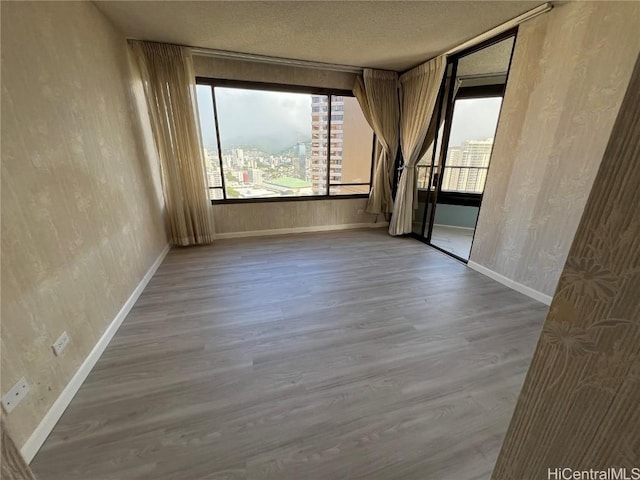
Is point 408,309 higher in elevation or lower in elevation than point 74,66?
lower

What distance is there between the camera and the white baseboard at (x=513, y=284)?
234 cm

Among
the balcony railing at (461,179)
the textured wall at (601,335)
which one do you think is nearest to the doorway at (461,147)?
the balcony railing at (461,179)

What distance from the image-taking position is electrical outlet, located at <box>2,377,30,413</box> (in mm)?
1060

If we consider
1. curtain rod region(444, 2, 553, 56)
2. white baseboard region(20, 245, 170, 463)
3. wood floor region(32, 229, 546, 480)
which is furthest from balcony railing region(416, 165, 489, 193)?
white baseboard region(20, 245, 170, 463)

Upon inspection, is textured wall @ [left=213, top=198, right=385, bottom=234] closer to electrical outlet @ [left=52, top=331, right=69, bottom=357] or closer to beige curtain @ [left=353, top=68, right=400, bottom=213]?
beige curtain @ [left=353, top=68, right=400, bottom=213]


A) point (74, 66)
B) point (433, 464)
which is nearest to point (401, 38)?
point (74, 66)

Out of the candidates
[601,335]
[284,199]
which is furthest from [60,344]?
[284,199]

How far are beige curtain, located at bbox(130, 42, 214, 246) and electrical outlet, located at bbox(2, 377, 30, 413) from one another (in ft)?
8.30

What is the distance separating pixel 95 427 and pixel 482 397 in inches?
80.5

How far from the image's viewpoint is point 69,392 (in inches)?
55.5

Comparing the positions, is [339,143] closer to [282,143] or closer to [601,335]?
[282,143]

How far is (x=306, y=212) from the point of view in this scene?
429cm

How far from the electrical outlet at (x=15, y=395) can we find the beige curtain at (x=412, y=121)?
Answer: 3985mm

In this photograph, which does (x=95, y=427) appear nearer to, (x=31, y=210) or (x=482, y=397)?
(x=31, y=210)
